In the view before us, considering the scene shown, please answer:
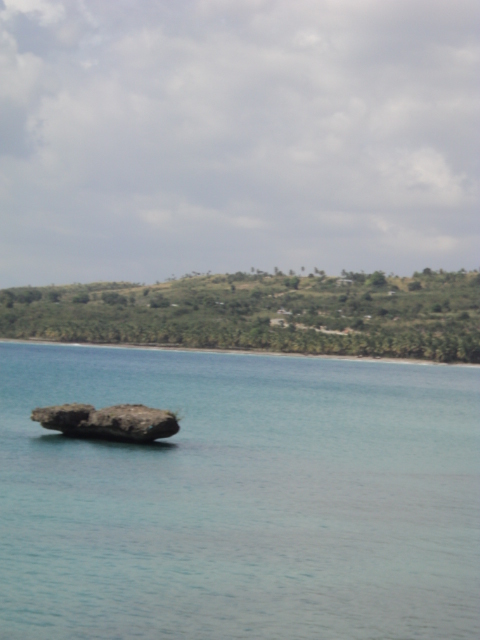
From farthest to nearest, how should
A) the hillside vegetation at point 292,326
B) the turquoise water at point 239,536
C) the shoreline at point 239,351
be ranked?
1. the hillside vegetation at point 292,326
2. the shoreline at point 239,351
3. the turquoise water at point 239,536

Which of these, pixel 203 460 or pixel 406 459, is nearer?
pixel 203 460

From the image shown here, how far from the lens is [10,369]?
294ft

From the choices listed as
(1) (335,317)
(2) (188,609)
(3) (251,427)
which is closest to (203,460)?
(3) (251,427)

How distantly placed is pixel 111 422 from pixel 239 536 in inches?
615

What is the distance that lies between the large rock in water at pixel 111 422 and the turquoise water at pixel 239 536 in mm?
633

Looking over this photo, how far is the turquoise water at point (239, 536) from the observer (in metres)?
14.9

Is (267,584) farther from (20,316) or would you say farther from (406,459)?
A: (20,316)

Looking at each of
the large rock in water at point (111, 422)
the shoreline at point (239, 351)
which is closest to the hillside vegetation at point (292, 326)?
the shoreline at point (239, 351)

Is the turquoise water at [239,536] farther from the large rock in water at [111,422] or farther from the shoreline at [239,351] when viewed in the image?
the shoreline at [239,351]

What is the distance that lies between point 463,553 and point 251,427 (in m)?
26.5

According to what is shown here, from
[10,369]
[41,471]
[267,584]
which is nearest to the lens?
[267,584]

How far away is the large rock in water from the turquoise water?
0.63 m

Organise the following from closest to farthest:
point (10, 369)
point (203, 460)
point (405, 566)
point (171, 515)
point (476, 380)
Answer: point (405, 566) < point (171, 515) < point (203, 460) < point (10, 369) < point (476, 380)

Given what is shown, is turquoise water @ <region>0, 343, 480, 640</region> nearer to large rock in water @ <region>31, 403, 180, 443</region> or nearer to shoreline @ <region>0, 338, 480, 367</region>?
large rock in water @ <region>31, 403, 180, 443</region>
